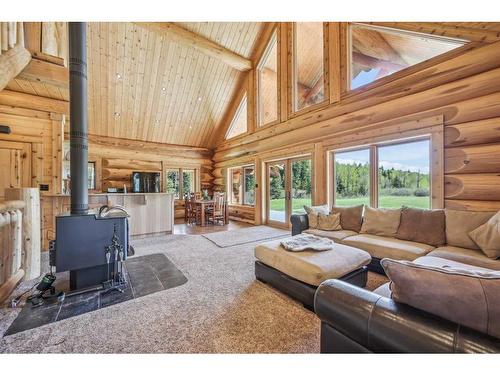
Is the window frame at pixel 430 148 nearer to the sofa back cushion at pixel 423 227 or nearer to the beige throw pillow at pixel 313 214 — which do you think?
the sofa back cushion at pixel 423 227

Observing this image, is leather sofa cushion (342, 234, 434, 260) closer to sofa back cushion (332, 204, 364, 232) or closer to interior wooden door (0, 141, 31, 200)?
sofa back cushion (332, 204, 364, 232)

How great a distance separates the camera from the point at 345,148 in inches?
177

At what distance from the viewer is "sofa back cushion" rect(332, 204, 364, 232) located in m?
3.59

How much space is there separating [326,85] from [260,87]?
2.65 metres

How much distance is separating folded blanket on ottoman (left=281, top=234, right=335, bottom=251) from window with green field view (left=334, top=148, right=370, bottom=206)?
2.17m

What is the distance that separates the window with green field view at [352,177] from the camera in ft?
14.0

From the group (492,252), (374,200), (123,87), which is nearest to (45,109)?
(123,87)

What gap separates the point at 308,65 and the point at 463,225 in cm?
467

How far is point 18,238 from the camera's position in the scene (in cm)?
266

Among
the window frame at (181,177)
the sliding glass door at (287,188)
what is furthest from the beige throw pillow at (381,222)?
the window frame at (181,177)

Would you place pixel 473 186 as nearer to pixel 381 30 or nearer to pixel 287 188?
pixel 381 30

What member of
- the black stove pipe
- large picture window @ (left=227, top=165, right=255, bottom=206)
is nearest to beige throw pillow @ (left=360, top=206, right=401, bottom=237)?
the black stove pipe

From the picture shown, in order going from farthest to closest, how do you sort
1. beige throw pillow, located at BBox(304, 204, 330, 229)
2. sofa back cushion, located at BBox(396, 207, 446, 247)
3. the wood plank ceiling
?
the wood plank ceiling, beige throw pillow, located at BBox(304, 204, 330, 229), sofa back cushion, located at BBox(396, 207, 446, 247)
